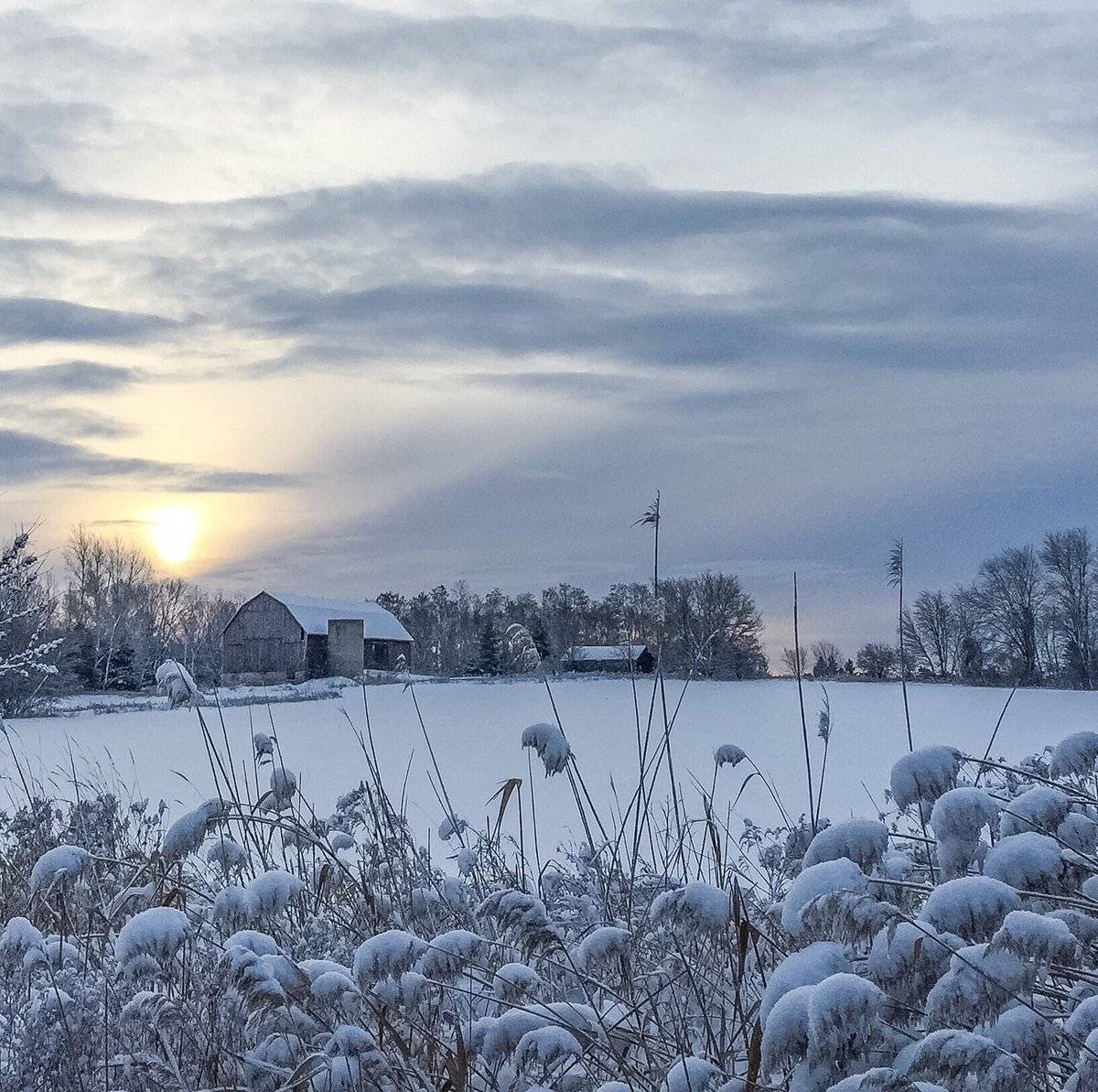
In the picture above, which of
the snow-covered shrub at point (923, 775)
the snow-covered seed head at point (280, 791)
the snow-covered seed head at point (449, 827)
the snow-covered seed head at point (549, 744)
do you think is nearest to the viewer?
the snow-covered shrub at point (923, 775)

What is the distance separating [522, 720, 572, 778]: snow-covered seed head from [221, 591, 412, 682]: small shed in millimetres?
51752

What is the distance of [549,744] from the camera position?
9.24 ft

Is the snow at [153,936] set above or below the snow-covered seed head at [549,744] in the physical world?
below

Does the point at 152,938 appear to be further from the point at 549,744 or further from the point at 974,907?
the point at 974,907

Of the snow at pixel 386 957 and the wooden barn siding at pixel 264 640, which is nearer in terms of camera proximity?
the snow at pixel 386 957

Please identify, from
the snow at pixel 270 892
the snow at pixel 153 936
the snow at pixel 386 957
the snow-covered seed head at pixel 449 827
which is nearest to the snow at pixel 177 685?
the snow-covered seed head at pixel 449 827

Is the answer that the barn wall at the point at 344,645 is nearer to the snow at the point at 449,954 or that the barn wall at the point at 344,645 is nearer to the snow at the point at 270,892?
the snow at the point at 270,892

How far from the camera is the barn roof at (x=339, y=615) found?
5512cm

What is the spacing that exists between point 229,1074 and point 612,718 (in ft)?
68.0

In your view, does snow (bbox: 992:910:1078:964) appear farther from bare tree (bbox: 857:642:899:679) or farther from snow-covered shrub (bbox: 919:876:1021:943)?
bare tree (bbox: 857:642:899:679)

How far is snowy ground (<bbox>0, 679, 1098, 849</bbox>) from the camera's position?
11.0 m

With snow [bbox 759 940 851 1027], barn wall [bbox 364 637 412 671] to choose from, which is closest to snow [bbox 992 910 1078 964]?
snow [bbox 759 940 851 1027]

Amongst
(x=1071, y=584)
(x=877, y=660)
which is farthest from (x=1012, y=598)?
(x=877, y=660)

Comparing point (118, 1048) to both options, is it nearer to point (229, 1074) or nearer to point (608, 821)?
point (229, 1074)
